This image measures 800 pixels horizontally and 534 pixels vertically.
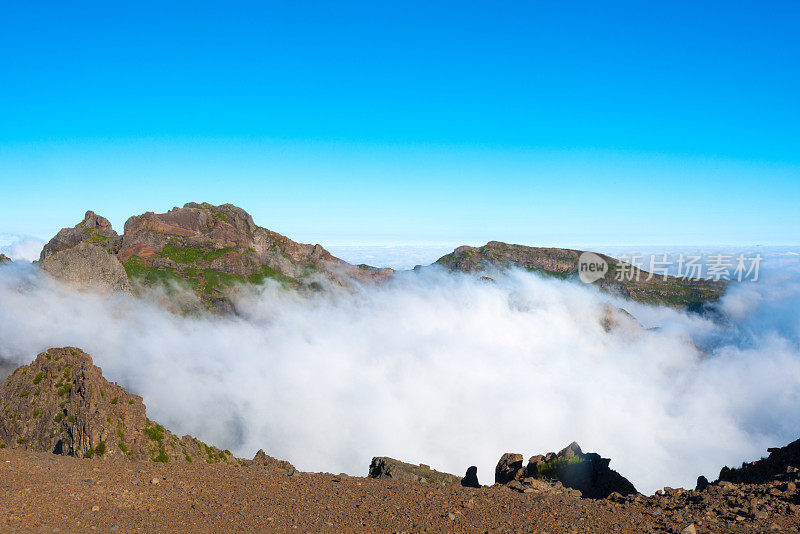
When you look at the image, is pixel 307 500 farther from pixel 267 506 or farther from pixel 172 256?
pixel 172 256

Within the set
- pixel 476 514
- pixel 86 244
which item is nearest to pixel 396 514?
pixel 476 514

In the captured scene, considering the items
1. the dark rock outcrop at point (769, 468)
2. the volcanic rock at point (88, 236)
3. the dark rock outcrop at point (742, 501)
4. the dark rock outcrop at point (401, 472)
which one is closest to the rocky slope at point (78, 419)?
the dark rock outcrop at point (401, 472)

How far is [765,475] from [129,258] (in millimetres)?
187571

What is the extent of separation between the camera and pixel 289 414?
199 metres

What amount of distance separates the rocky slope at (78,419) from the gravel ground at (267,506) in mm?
4293

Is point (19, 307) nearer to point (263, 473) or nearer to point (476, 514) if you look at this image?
point (263, 473)

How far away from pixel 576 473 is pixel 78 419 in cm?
3032

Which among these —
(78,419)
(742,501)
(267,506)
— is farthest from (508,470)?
(78,419)

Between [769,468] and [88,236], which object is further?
[88,236]

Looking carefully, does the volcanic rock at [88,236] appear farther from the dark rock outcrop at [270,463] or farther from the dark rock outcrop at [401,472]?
the dark rock outcrop at [401,472]

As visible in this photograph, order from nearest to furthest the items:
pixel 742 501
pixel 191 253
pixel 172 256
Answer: pixel 742 501 < pixel 172 256 < pixel 191 253

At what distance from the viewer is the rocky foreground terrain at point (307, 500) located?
14.5m

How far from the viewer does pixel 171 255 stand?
169875 millimetres

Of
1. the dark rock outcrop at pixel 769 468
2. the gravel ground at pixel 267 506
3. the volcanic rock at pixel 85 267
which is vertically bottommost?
the volcanic rock at pixel 85 267
